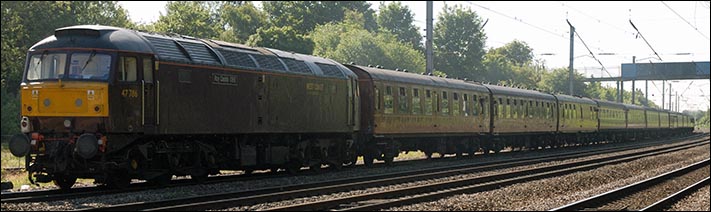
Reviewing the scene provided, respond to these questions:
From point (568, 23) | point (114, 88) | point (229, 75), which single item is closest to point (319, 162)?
point (229, 75)

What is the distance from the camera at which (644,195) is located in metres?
17.9

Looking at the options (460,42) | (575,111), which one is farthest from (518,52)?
(575,111)

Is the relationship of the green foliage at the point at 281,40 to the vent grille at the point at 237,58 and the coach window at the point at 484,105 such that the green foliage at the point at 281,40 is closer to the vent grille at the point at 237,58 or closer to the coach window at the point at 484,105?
the coach window at the point at 484,105

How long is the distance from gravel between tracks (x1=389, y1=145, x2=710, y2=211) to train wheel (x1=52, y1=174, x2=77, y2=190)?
22.9 feet

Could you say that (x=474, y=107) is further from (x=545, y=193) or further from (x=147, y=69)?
(x=147, y=69)

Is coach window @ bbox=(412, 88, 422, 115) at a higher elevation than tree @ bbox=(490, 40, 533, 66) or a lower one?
lower

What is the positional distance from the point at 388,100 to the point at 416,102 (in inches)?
94.8

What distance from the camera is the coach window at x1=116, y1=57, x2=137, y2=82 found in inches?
635

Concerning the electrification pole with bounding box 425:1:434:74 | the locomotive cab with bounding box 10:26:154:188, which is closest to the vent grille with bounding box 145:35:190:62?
the locomotive cab with bounding box 10:26:154:188

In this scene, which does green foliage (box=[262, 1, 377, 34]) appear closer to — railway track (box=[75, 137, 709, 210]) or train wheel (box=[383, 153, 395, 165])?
train wheel (box=[383, 153, 395, 165])

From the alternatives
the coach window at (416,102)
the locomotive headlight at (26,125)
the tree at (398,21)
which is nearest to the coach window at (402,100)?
the coach window at (416,102)

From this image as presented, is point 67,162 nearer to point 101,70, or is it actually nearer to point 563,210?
point 101,70

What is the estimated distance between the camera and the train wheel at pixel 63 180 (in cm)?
1631

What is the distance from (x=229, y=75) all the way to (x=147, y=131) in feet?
9.82
